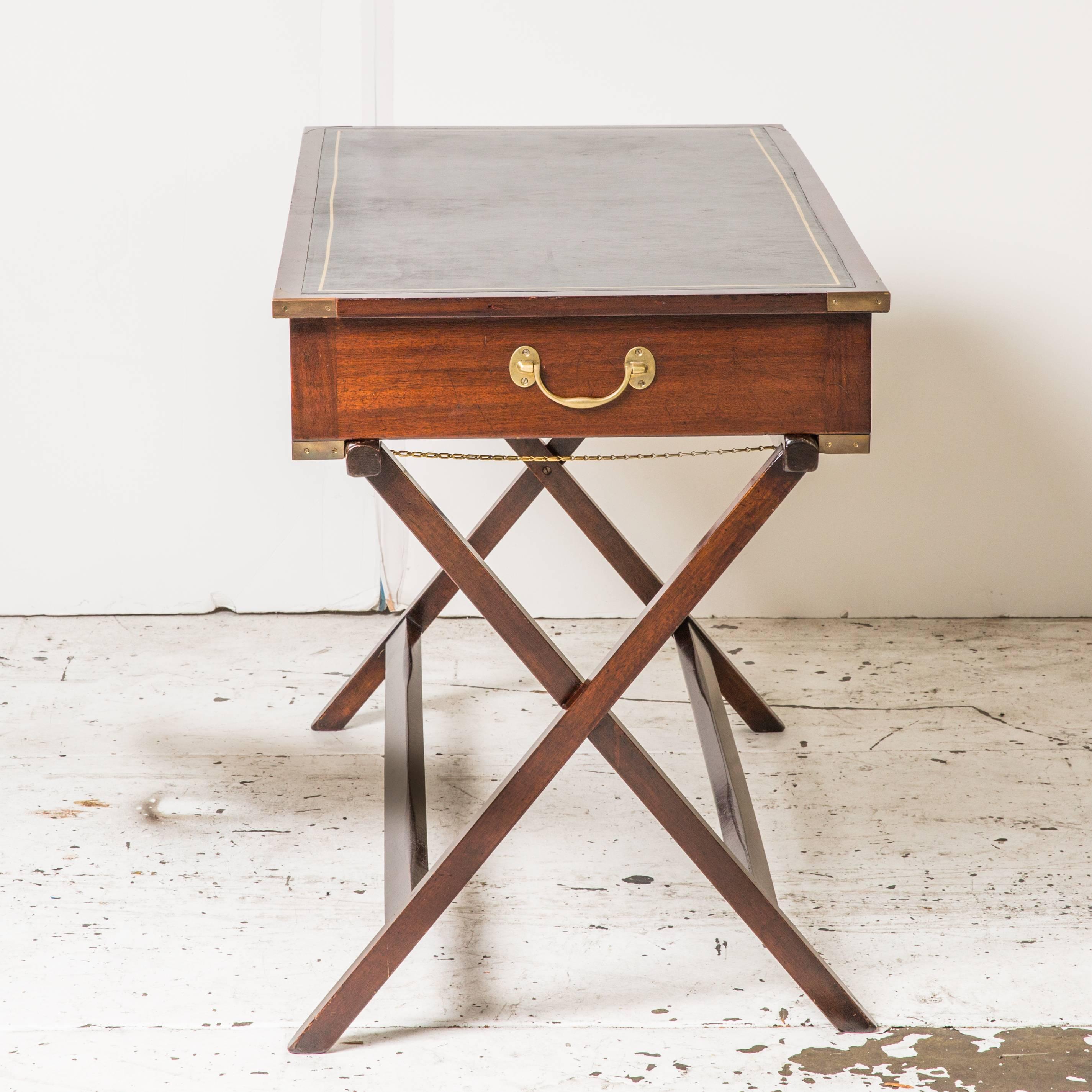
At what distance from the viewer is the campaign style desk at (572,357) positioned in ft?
5.27

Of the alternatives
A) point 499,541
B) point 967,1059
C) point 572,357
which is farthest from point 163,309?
point 967,1059

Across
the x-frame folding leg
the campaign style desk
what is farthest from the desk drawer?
the x-frame folding leg

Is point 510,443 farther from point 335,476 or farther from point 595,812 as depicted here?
point 335,476

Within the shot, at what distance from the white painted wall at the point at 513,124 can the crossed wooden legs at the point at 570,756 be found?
153 centimetres

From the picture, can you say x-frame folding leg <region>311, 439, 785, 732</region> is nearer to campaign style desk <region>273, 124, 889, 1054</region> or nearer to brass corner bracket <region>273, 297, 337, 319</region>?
campaign style desk <region>273, 124, 889, 1054</region>

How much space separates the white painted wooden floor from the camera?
1.77m

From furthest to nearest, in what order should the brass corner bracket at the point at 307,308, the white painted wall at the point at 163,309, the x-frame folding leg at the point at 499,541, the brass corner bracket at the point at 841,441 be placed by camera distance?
1. the white painted wall at the point at 163,309
2. the x-frame folding leg at the point at 499,541
3. the brass corner bracket at the point at 841,441
4. the brass corner bracket at the point at 307,308

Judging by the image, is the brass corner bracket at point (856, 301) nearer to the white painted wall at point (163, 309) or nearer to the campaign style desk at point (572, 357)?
the campaign style desk at point (572, 357)

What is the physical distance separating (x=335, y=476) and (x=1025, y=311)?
1846 millimetres

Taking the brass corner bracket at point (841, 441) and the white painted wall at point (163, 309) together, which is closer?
the brass corner bracket at point (841, 441)

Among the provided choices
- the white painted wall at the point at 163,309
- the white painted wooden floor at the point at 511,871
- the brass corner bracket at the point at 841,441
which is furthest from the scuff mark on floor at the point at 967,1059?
the white painted wall at the point at 163,309

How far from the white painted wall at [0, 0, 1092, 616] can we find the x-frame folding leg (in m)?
0.72

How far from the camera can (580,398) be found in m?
1.64

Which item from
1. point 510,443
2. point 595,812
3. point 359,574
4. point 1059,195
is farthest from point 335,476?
point 1059,195
